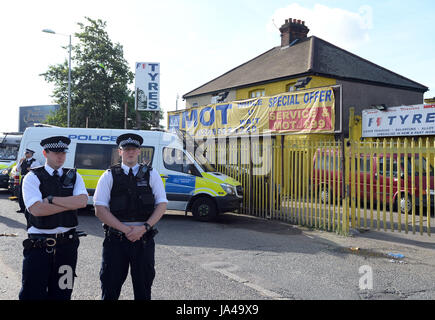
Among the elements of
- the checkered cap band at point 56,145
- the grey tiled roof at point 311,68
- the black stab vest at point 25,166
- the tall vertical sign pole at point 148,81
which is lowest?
the black stab vest at point 25,166

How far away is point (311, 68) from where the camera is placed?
56.1 ft

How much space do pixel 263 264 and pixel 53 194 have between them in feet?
12.1

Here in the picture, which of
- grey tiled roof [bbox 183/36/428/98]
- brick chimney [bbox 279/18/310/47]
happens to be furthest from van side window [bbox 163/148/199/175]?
brick chimney [bbox 279/18/310/47]

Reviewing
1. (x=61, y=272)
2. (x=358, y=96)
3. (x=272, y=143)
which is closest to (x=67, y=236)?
(x=61, y=272)

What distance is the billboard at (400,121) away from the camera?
13609 millimetres

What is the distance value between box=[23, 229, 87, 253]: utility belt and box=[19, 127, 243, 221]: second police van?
253 inches

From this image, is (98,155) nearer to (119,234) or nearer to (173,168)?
(173,168)

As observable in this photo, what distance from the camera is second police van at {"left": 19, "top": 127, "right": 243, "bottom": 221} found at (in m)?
9.55

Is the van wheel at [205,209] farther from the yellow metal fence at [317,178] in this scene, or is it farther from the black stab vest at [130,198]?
the black stab vest at [130,198]

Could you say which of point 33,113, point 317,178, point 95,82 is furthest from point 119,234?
point 33,113

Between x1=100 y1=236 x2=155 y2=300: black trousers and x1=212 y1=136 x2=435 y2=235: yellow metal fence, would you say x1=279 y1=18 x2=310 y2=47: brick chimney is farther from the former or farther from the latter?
x1=100 y1=236 x2=155 y2=300: black trousers

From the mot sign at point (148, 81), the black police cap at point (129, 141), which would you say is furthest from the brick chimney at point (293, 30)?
the black police cap at point (129, 141)

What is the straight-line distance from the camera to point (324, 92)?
11.2 meters
